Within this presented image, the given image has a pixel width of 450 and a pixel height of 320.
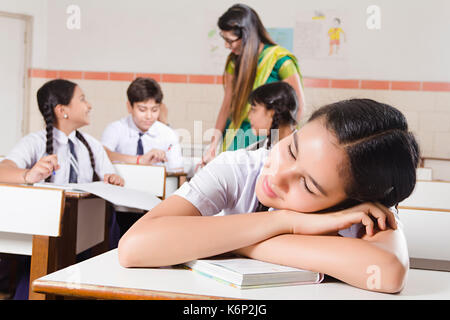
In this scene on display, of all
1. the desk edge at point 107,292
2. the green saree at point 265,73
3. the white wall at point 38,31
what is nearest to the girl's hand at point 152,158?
the green saree at point 265,73

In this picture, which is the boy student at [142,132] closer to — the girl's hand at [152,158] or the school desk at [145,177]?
the girl's hand at [152,158]

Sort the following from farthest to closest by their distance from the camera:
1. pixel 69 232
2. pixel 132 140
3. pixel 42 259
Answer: pixel 132 140 → pixel 69 232 → pixel 42 259

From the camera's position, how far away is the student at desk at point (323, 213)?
791 millimetres

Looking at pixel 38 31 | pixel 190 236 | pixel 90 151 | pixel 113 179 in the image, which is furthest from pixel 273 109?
pixel 38 31

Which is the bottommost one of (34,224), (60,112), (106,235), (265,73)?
(106,235)

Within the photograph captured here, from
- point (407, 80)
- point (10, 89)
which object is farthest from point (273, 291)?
point (10, 89)

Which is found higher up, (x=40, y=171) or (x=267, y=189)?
(x=267, y=189)

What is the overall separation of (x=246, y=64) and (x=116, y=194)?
1091 mm

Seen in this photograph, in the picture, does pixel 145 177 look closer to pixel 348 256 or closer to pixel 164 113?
pixel 348 256

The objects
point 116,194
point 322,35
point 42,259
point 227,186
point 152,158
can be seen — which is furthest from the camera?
point 322,35

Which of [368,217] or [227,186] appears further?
[227,186]

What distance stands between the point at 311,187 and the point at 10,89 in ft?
16.0

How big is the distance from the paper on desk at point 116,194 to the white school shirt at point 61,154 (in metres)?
0.48

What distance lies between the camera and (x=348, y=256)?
2.53 feet
